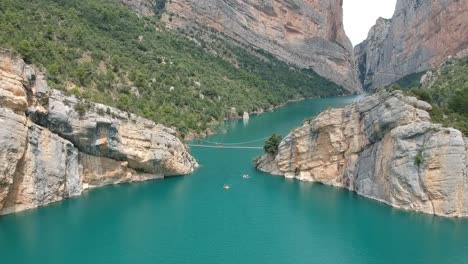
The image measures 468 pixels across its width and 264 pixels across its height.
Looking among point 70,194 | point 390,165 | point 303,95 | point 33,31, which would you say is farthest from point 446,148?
point 303,95

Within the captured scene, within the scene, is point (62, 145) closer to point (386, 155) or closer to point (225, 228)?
point (225, 228)

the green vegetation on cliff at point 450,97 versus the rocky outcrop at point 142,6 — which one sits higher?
the rocky outcrop at point 142,6

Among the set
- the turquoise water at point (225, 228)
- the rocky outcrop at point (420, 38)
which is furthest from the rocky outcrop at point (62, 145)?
the rocky outcrop at point (420, 38)

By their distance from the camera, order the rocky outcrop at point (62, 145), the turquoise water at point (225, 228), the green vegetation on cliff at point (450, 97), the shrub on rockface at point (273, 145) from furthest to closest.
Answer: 1. the shrub on rockface at point (273, 145)
2. the green vegetation on cliff at point (450, 97)
3. the rocky outcrop at point (62, 145)
4. the turquoise water at point (225, 228)

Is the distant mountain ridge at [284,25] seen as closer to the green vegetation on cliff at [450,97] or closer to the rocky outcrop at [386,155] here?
the green vegetation on cliff at [450,97]

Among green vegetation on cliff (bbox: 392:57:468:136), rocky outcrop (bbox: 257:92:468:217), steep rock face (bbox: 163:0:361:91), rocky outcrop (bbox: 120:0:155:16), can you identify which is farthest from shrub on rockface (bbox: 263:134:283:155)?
steep rock face (bbox: 163:0:361:91)

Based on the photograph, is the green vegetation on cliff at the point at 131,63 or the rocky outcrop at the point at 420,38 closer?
the green vegetation on cliff at the point at 131,63

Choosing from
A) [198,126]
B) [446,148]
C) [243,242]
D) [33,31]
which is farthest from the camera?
[198,126]

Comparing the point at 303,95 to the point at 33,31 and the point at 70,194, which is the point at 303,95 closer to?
the point at 33,31
